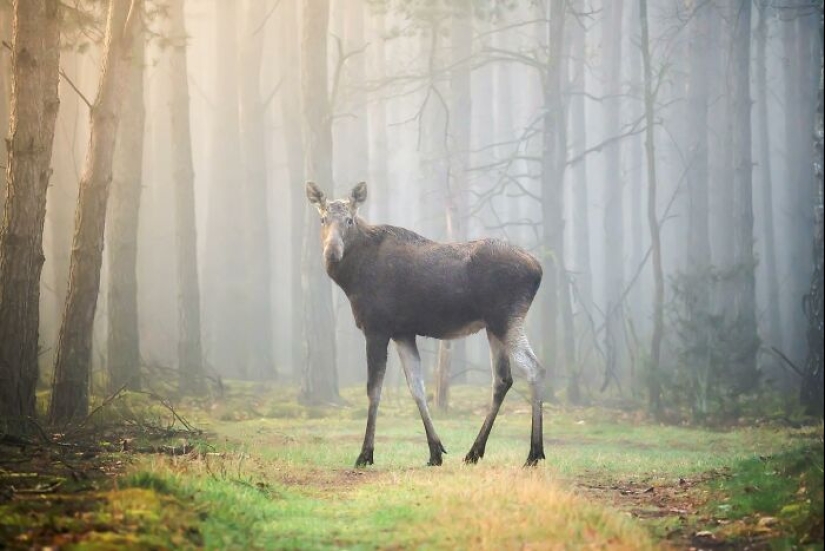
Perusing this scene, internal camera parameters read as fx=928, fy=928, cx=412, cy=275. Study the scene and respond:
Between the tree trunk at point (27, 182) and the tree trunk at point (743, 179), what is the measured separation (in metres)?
15.2

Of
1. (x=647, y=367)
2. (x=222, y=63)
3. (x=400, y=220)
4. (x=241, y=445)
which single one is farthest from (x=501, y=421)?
(x=400, y=220)

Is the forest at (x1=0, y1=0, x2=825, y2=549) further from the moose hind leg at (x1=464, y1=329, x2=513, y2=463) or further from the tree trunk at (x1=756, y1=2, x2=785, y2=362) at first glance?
the tree trunk at (x1=756, y1=2, x2=785, y2=362)

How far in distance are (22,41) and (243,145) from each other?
18.0 meters

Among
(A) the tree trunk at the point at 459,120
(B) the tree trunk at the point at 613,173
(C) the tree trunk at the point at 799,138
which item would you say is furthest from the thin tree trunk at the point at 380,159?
(C) the tree trunk at the point at 799,138

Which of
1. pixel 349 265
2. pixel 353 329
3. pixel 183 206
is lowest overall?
pixel 353 329

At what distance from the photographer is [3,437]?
10594 millimetres

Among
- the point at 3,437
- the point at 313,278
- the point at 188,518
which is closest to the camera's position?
the point at 188,518

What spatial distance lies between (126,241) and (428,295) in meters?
10.7

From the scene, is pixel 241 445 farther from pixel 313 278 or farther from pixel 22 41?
pixel 313 278

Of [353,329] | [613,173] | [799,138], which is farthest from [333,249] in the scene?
[799,138]

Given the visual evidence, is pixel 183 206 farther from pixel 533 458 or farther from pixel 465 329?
pixel 533 458

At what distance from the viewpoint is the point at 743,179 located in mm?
24453

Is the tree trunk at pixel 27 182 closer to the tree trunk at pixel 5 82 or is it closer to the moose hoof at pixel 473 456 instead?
the moose hoof at pixel 473 456

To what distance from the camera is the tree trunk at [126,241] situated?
65.2ft
